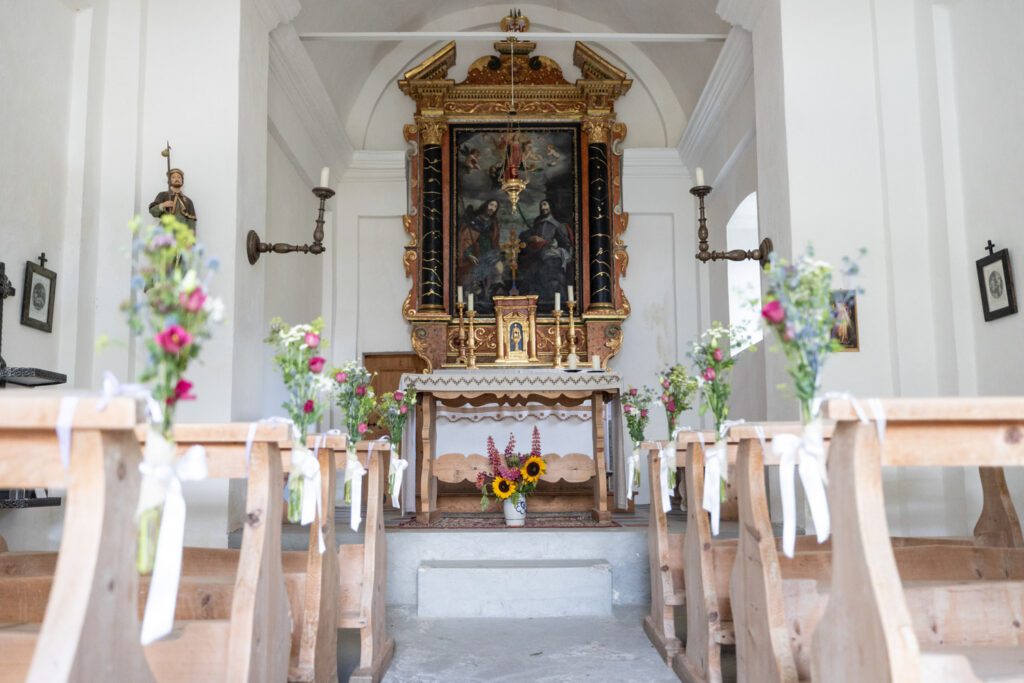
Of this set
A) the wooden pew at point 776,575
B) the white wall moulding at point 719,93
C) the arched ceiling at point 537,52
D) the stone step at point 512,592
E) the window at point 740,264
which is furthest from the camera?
the arched ceiling at point 537,52

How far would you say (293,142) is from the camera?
730cm

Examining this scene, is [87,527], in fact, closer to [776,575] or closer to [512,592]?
[776,575]

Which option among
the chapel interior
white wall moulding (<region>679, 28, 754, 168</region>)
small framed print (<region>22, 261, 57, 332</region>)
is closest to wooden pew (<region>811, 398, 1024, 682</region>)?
the chapel interior

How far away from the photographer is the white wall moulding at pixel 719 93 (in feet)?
21.1

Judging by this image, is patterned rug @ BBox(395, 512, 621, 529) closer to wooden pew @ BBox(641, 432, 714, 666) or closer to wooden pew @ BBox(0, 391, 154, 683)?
wooden pew @ BBox(641, 432, 714, 666)

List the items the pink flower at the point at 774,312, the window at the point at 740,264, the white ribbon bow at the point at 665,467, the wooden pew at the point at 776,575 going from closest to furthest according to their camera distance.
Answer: the pink flower at the point at 774,312 → the wooden pew at the point at 776,575 → the white ribbon bow at the point at 665,467 → the window at the point at 740,264

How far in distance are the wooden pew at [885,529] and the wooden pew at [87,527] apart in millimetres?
1363

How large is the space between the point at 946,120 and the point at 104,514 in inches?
197

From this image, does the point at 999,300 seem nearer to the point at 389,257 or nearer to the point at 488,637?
the point at 488,637

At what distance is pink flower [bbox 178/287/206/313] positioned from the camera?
179cm

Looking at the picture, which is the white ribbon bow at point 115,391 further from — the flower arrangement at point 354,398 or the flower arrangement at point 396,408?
the flower arrangement at point 396,408

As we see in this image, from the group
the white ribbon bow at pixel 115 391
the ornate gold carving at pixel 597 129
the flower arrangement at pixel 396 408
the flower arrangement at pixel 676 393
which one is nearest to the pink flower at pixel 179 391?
the white ribbon bow at pixel 115 391

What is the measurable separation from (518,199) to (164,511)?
712 cm

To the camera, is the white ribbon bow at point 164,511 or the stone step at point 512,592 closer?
the white ribbon bow at point 164,511
